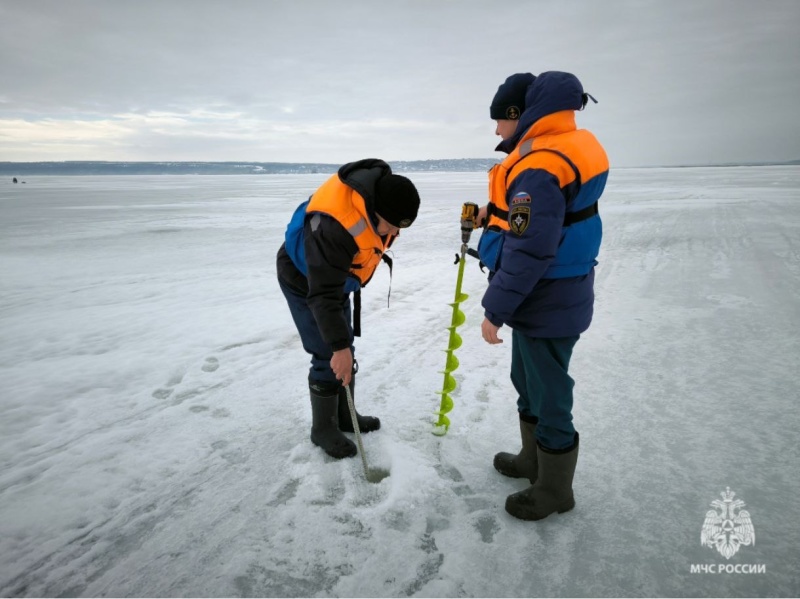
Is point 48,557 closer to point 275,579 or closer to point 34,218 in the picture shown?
point 275,579

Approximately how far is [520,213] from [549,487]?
4.69ft

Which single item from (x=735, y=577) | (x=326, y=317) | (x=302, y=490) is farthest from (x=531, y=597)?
(x=326, y=317)

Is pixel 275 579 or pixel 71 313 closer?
pixel 275 579

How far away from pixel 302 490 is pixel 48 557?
3.97ft

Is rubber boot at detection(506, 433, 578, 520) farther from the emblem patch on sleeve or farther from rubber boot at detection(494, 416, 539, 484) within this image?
the emblem patch on sleeve

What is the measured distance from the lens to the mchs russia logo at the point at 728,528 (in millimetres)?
2158

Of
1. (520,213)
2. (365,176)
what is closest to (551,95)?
(520,213)

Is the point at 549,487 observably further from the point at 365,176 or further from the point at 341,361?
the point at 365,176

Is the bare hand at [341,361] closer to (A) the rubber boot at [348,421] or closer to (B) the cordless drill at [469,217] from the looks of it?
(A) the rubber boot at [348,421]

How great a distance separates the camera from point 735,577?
199 cm

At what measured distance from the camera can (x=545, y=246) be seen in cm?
187

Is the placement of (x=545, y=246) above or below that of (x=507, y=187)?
below

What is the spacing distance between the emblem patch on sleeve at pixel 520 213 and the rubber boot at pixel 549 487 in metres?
1.17

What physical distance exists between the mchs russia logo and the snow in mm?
39
